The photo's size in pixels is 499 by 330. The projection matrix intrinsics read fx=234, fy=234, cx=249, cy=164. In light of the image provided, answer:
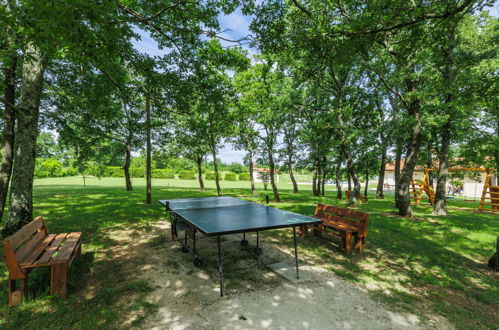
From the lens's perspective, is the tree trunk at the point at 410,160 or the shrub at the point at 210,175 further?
the shrub at the point at 210,175

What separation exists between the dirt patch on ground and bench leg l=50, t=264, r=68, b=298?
1.08 metres

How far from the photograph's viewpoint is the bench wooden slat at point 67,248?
3484mm

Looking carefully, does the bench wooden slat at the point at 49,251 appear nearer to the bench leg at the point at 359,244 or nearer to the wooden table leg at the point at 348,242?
the wooden table leg at the point at 348,242

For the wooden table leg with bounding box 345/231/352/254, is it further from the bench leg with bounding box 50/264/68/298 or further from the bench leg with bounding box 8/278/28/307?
the bench leg with bounding box 8/278/28/307

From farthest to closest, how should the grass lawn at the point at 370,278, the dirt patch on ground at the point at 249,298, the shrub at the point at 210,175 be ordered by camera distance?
the shrub at the point at 210,175, the grass lawn at the point at 370,278, the dirt patch on ground at the point at 249,298

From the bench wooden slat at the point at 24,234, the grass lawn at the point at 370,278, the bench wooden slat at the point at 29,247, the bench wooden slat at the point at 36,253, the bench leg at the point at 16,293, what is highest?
the bench wooden slat at the point at 24,234

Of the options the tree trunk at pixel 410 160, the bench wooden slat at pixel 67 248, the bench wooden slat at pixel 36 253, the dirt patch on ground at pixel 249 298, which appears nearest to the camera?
the dirt patch on ground at pixel 249 298

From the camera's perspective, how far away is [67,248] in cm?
391

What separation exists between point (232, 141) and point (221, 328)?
57.6 feet

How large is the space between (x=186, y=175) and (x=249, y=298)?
4932 cm

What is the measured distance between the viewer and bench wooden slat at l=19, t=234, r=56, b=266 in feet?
10.6

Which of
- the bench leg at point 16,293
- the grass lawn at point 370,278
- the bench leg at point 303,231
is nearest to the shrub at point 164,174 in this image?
the grass lawn at point 370,278

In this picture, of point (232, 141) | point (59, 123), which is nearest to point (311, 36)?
point (59, 123)

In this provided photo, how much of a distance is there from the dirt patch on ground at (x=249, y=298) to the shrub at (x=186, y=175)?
4672cm
